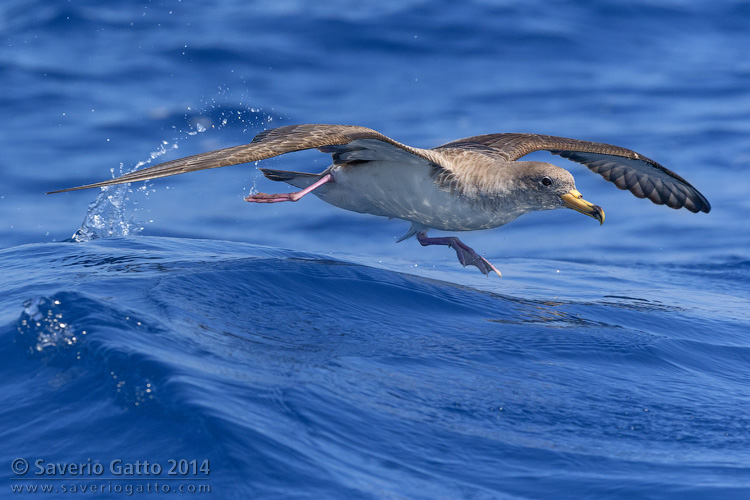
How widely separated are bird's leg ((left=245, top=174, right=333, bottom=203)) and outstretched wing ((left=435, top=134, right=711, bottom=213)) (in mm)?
1523

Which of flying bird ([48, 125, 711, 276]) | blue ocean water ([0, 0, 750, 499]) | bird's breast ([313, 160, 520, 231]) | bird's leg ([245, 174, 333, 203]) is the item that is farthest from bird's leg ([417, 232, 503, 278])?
bird's leg ([245, 174, 333, 203])

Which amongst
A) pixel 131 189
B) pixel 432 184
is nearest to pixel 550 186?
pixel 432 184

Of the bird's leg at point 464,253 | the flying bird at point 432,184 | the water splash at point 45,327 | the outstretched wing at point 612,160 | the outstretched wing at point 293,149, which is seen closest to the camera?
the water splash at point 45,327

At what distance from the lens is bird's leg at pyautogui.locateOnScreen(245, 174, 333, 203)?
720 cm

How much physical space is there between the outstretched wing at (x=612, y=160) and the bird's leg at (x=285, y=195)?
5.00ft

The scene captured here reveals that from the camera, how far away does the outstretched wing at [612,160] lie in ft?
30.1

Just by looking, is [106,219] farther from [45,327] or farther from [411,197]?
[45,327]

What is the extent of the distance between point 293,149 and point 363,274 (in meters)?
1.76

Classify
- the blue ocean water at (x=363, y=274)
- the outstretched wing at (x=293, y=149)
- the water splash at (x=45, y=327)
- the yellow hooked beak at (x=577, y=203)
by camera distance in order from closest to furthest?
the blue ocean water at (x=363, y=274), the water splash at (x=45, y=327), the outstretched wing at (x=293, y=149), the yellow hooked beak at (x=577, y=203)

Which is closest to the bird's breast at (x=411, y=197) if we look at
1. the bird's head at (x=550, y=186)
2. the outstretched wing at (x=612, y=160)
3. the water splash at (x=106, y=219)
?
the bird's head at (x=550, y=186)

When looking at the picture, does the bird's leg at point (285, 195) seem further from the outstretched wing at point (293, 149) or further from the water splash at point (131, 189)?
the water splash at point (131, 189)

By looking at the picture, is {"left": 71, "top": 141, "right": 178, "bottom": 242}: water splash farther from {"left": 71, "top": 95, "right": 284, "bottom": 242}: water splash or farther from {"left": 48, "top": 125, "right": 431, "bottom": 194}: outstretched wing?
{"left": 48, "top": 125, "right": 431, "bottom": 194}: outstretched wing

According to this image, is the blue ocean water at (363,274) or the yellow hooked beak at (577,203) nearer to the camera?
the blue ocean water at (363,274)

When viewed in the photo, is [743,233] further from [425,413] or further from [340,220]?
[425,413]
